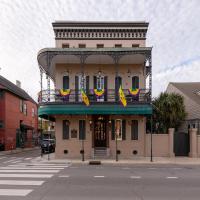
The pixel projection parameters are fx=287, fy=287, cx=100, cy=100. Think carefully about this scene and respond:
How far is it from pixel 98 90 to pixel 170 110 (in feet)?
33.7

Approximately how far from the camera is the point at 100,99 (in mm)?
23562

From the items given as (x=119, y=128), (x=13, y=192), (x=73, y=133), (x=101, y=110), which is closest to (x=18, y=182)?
(x=13, y=192)

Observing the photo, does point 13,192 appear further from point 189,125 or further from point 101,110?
point 189,125

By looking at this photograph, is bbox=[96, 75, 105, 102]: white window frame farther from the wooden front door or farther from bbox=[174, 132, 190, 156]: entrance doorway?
bbox=[174, 132, 190, 156]: entrance doorway

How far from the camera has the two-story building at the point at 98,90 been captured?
22391 mm

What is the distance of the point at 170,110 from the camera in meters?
29.2

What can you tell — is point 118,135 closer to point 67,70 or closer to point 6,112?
point 67,70

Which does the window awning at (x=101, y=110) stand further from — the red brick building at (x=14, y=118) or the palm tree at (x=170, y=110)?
the red brick building at (x=14, y=118)

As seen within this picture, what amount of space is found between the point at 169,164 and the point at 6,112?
2295 centimetres

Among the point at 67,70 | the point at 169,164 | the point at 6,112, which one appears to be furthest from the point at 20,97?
the point at 169,164

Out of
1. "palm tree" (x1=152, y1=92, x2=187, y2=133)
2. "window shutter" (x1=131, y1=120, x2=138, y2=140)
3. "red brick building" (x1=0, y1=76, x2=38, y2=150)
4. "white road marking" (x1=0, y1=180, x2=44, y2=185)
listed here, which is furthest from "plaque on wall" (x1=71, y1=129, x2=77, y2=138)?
"red brick building" (x1=0, y1=76, x2=38, y2=150)

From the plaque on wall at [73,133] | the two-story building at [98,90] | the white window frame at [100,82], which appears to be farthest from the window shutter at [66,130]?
the white window frame at [100,82]

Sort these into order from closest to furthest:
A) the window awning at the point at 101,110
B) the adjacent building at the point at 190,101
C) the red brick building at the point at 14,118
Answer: the window awning at the point at 101,110
the adjacent building at the point at 190,101
the red brick building at the point at 14,118

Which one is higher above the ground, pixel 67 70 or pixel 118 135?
pixel 67 70
